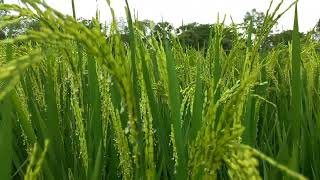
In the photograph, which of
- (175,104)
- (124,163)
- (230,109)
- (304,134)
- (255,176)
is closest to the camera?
(255,176)

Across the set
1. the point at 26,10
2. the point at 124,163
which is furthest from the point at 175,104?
the point at 26,10

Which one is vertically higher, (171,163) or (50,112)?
(50,112)

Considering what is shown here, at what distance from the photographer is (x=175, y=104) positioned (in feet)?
2.87

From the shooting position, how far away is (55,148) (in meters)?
1.18

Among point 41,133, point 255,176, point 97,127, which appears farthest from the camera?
point 41,133

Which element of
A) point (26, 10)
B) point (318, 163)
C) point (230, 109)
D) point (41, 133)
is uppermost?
point (26, 10)

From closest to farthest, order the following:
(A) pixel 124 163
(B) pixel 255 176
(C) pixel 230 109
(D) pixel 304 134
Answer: (B) pixel 255 176 → (C) pixel 230 109 → (A) pixel 124 163 → (D) pixel 304 134

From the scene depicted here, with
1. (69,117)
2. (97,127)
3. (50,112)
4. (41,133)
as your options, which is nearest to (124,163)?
(97,127)

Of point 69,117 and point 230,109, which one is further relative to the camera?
point 69,117

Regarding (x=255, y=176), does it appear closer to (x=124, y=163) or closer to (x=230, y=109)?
(x=230, y=109)

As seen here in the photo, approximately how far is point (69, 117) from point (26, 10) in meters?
0.91

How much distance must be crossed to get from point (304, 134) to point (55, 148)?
0.73m

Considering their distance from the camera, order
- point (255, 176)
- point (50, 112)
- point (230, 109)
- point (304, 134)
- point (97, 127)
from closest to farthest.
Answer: point (255, 176), point (230, 109), point (97, 127), point (50, 112), point (304, 134)

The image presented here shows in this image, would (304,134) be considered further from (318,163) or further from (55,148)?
(55,148)
